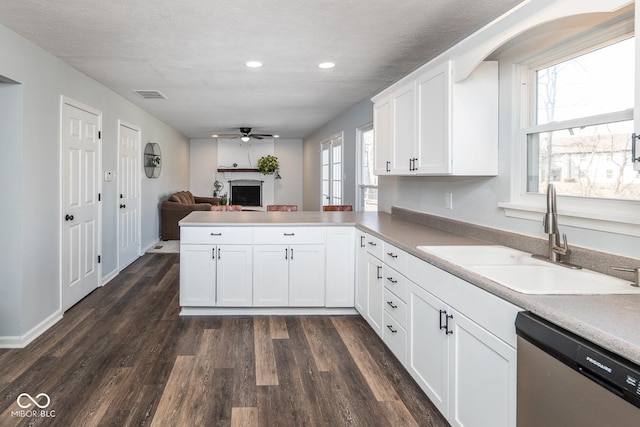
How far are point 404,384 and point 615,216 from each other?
4.89 feet

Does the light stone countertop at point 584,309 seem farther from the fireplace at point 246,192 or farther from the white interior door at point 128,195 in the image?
the fireplace at point 246,192

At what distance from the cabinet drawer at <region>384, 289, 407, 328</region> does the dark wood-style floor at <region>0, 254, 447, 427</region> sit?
14.0 inches

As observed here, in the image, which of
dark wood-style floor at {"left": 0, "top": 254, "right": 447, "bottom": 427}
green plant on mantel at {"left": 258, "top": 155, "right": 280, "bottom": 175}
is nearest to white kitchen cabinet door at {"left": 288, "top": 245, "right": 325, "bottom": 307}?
dark wood-style floor at {"left": 0, "top": 254, "right": 447, "bottom": 427}

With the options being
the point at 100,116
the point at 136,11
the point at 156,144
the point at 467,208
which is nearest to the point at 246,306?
the point at 467,208

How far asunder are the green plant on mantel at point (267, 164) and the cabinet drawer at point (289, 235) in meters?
7.85

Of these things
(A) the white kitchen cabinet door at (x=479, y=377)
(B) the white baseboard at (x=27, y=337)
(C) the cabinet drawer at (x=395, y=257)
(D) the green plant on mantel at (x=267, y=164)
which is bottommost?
(B) the white baseboard at (x=27, y=337)

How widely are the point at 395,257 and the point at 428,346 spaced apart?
68 centimetres

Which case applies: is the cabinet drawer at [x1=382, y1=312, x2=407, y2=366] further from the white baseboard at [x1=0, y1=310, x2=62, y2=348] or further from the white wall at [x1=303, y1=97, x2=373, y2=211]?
the white wall at [x1=303, y1=97, x2=373, y2=211]

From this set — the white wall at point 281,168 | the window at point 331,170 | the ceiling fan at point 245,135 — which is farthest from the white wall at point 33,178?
the white wall at point 281,168

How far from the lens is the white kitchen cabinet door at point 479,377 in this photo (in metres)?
1.55

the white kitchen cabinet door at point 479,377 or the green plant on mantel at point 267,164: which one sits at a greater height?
the green plant on mantel at point 267,164

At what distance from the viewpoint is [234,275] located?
388 cm

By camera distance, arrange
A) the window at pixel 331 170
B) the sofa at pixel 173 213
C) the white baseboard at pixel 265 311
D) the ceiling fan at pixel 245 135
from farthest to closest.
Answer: the ceiling fan at pixel 245 135 → the sofa at pixel 173 213 → the window at pixel 331 170 → the white baseboard at pixel 265 311

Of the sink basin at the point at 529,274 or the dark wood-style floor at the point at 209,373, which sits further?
the dark wood-style floor at the point at 209,373
